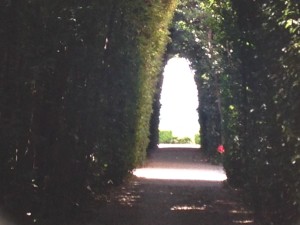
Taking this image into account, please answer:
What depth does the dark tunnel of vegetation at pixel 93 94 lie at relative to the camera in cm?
678

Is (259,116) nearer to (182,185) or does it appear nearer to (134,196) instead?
(134,196)

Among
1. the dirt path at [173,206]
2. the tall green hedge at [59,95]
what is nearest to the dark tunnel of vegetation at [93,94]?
the tall green hedge at [59,95]

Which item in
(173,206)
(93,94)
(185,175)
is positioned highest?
(93,94)

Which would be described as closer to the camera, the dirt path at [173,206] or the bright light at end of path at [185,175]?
the dirt path at [173,206]

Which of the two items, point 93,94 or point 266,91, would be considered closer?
point 266,91

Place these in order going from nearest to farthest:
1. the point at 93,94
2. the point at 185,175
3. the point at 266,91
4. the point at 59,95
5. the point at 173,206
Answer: the point at 266,91 → the point at 59,95 → the point at 93,94 → the point at 173,206 → the point at 185,175

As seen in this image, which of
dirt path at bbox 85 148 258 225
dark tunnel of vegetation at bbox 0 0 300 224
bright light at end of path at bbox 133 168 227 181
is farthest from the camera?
bright light at end of path at bbox 133 168 227 181

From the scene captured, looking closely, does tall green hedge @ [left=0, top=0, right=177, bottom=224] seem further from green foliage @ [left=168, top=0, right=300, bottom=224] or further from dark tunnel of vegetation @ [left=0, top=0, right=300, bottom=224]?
green foliage @ [left=168, top=0, right=300, bottom=224]

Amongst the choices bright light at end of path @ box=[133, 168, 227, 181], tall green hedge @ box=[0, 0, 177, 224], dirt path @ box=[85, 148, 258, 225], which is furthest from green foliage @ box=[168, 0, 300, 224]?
bright light at end of path @ box=[133, 168, 227, 181]

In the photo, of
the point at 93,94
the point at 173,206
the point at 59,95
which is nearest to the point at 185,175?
the point at 173,206

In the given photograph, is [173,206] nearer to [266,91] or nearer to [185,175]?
[266,91]

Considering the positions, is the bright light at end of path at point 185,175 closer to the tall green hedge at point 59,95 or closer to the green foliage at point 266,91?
the tall green hedge at point 59,95

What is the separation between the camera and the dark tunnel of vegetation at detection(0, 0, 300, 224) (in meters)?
6.78

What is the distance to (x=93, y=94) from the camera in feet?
32.4
